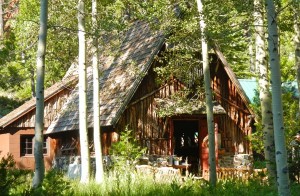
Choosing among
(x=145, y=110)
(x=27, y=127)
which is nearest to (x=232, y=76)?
(x=145, y=110)

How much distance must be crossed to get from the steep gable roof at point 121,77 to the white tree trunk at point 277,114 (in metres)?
9.00

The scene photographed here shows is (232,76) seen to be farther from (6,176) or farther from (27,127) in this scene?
(6,176)

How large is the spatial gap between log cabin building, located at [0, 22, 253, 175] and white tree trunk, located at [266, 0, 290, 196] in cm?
892

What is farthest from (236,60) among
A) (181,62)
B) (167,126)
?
(181,62)

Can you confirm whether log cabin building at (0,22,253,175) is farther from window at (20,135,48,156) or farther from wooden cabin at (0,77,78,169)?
window at (20,135,48,156)

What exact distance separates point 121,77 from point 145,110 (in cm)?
192

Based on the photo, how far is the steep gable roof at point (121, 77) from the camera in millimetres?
19984

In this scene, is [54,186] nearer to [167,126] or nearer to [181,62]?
[181,62]

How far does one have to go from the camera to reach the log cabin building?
20.4m

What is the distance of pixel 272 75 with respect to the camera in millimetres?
8719

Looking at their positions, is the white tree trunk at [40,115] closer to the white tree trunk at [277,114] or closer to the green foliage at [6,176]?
the green foliage at [6,176]

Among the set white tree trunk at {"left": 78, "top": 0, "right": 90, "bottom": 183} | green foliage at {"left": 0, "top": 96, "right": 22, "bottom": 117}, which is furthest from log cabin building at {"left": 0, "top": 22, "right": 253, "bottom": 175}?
green foliage at {"left": 0, "top": 96, "right": 22, "bottom": 117}

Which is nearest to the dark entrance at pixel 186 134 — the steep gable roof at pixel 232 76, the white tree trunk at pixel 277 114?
the steep gable roof at pixel 232 76

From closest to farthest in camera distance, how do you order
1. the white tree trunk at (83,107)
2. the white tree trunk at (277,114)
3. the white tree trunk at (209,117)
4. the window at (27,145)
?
the white tree trunk at (277,114)
the white tree trunk at (209,117)
the white tree trunk at (83,107)
the window at (27,145)
